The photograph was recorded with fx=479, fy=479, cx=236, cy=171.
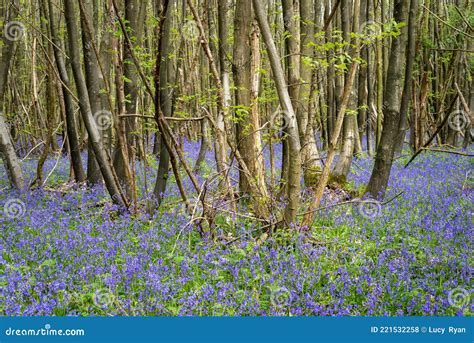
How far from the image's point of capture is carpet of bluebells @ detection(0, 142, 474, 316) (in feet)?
13.1

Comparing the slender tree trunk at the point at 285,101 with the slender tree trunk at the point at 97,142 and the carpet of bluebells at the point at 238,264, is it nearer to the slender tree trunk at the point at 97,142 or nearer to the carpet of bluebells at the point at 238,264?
the carpet of bluebells at the point at 238,264

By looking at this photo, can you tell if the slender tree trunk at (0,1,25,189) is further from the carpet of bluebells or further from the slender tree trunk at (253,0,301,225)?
the slender tree trunk at (253,0,301,225)

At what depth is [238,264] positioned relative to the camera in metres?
4.84

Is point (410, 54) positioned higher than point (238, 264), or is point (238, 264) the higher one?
point (410, 54)

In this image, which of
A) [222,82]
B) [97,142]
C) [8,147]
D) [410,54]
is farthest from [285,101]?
[8,147]

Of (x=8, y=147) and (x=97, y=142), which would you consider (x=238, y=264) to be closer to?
(x=97, y=142)

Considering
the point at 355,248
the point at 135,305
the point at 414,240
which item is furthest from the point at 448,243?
the point at 135,305

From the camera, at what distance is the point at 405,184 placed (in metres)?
9.44

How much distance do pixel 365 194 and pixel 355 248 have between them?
2424 mm

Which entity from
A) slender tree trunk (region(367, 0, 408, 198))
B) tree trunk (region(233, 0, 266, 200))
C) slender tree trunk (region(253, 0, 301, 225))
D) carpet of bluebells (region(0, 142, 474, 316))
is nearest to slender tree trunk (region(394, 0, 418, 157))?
slender tree trunk (region(367, 0, 408, 198))

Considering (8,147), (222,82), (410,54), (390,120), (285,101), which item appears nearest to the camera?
(285,101)

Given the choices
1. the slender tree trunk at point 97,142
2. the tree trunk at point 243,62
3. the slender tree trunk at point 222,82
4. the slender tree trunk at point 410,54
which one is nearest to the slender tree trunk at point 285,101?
the slender tree trunk at point 222,82

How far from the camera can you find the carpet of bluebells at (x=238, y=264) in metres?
3.99

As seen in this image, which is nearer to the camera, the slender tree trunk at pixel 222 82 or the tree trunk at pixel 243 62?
the slender tree trunk at pixel 222 82
